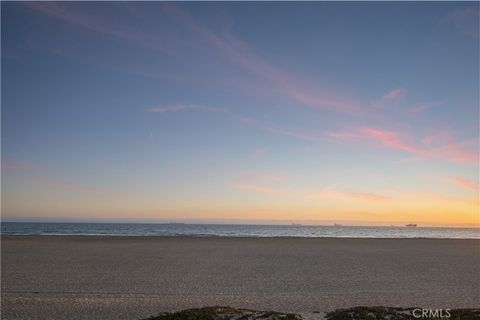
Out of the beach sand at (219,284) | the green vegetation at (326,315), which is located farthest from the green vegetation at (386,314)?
the beach sand at (219,284)

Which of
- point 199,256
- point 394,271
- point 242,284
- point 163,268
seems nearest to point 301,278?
point 242,284

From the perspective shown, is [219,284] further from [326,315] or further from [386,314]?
[386,314]

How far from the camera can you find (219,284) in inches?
749

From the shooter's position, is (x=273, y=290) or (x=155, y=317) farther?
(x=273, y=290)

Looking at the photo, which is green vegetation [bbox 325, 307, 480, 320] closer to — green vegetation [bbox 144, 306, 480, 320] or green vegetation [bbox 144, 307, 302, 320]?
green vegetation [bbox 144, 306, 480, 320]

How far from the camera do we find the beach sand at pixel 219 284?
14508 mm

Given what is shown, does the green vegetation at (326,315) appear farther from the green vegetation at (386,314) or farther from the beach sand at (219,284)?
the beach sand at (219,284)

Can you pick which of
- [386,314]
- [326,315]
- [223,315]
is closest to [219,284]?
[223,315]

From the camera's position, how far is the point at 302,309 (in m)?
13.8

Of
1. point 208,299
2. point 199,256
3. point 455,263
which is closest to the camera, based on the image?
point 208,299

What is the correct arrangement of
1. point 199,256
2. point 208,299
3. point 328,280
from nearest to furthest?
point 208,299, point 328,280, point 199,256

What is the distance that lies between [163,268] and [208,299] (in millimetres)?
9477

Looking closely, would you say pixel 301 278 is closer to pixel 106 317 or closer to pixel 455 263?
pixel 106 317

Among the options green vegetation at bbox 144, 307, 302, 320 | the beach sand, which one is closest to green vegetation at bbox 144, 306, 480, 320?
green vegetation at bbox 144, 307, 302, 320
